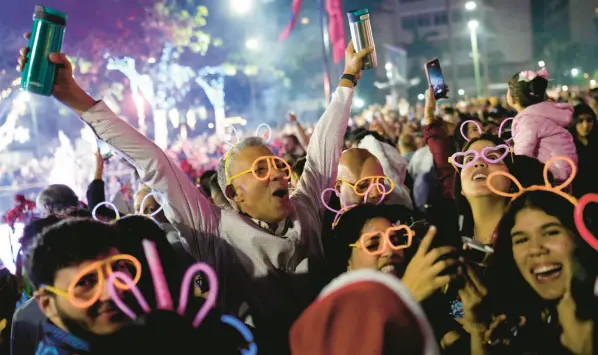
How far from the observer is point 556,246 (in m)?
2.01

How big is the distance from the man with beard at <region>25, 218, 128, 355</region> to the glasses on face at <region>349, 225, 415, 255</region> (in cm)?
103

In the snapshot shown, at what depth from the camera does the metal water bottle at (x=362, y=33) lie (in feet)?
11.5

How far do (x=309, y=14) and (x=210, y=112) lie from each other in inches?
754

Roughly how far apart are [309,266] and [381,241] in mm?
433

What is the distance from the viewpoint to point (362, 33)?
350 centimetres

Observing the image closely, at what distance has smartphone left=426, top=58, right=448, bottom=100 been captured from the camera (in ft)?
16.4

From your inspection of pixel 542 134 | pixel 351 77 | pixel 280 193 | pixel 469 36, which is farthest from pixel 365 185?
pixel 469 36

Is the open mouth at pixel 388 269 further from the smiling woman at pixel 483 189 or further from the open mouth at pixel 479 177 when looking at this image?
the open mouth at pixel 479 177

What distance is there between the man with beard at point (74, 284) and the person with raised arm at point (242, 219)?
0.48m

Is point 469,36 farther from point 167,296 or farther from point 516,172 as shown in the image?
point 167,296

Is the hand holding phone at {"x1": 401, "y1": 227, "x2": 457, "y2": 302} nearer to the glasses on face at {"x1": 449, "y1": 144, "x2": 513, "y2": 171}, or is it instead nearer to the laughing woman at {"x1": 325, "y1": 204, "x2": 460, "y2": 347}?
the laughing woman at {"x1": 325, "y1": 204, "x2": 460, "y2": 347}

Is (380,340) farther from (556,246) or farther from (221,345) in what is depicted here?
(556,246)

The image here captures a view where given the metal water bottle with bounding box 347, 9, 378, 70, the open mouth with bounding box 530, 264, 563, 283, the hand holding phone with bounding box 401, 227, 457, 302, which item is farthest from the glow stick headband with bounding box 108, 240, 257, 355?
Result: the metal water bottle with bounding box 347, 9, 378, 70

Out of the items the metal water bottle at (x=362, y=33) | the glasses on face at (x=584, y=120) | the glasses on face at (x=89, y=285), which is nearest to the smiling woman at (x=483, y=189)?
the metal water bottle at (x=362, y=33)
